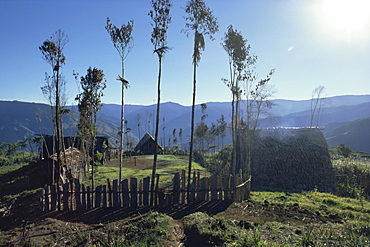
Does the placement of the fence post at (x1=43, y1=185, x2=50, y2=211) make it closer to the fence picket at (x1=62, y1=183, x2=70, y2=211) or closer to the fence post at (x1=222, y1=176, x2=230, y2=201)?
the fence picket at (x1=62, y1=183, x2=70, y2=211)

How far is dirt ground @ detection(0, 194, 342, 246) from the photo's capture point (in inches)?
240

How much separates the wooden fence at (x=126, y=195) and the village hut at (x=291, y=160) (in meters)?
9.47

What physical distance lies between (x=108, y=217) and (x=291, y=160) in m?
14.7

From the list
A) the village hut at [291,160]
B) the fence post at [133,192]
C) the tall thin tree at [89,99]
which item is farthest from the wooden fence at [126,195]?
the village hut at [291,160]

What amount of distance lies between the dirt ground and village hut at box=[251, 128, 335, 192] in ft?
29.9

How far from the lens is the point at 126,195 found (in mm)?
Answer: 8617

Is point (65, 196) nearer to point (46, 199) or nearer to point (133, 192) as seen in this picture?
point (46, 199)

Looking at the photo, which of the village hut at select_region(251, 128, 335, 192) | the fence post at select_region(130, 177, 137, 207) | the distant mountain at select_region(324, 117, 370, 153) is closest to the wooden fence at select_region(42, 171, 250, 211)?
the fence post at select_region(130, 177, 137, 207)

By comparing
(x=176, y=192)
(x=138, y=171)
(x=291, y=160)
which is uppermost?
(x=176, y=192)

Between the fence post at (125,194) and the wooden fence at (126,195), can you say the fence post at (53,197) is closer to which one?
the wooden fence at (126,195)

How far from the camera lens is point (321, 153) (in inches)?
747

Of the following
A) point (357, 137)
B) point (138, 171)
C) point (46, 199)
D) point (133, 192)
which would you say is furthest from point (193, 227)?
point (357, 137)

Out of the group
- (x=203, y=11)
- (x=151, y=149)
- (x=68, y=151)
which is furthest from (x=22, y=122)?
(x=203, y=11)

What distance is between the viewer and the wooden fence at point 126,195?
27.5 feet
